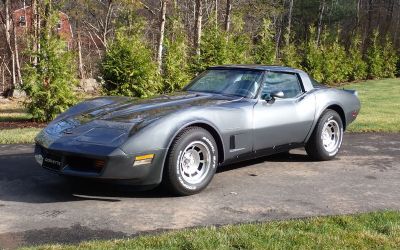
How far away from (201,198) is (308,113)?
7.27ft

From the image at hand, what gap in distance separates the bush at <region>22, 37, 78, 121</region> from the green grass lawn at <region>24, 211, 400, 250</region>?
8276mm

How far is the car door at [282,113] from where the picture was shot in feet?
19.3

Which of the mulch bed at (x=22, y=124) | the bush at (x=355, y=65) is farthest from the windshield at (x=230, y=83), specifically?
the bush at (x=355, y=65)

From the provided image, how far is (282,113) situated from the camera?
242 inches

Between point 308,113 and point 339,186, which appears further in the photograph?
point 308,113

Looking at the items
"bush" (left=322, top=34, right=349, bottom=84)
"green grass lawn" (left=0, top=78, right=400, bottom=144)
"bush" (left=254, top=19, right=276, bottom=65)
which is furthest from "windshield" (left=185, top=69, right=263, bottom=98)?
"bush" (left=322, top=34, right=349, bottom=84)

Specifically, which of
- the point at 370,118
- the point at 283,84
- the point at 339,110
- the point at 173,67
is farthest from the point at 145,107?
the point at 173,67

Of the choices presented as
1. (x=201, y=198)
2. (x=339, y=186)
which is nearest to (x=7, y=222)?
(x=201, y=198)

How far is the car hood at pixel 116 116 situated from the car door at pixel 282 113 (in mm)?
401

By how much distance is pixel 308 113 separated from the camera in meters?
6.53

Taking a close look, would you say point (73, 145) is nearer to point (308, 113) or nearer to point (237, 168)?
point (237, 168)

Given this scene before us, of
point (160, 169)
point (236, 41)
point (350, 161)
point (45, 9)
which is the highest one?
point (45, 9)

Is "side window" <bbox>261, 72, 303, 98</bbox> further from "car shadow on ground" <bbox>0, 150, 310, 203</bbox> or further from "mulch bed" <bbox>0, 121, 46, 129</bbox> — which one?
"mulch bed" <bbox>0, 121, 46, 129</bbox>

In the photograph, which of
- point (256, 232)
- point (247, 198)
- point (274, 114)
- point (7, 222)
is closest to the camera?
point (256, 232)
